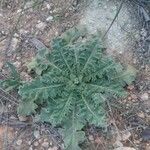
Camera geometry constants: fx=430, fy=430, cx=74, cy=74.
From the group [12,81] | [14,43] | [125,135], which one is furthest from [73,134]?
[14,43]

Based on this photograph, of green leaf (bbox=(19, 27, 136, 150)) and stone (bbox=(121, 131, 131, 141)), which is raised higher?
green leaf (bbox=(19, 27, 136, 150))

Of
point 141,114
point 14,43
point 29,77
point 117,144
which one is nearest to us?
point 117,144

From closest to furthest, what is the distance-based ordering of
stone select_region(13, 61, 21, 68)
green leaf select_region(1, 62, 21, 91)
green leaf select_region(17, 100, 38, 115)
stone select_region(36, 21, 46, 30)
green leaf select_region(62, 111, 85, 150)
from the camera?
green leaf select_region(62, 111, 85, 150) → green leaf select_region(17, 100, 38, 115) → green leaf select_region(1, 62, 21, 91) → stone select_region(13, 61, 21, 68) → stone select_region(36, 21, 46, 30)

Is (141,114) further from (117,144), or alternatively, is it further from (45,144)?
(45,144)

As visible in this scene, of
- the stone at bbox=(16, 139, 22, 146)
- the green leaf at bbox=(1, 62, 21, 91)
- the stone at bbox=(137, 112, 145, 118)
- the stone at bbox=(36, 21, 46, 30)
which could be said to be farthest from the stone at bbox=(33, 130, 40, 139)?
the stone at bbox=(36, 21, 46, 30)

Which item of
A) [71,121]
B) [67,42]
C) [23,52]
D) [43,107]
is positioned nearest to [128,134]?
[71,121]

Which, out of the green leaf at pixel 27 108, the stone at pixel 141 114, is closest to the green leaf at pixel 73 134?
the green leaf at pixel 27 108

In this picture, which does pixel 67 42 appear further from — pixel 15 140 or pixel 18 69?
pixel 15 140

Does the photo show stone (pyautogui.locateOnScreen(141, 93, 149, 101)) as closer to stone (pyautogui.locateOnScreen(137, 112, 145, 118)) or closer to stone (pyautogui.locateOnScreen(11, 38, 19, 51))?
stone (pyautogui.locateOnScreen(137, 112, 145, 118))

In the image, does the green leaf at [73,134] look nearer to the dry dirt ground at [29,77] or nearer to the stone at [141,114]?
the dry dirt ground at [29,77]
